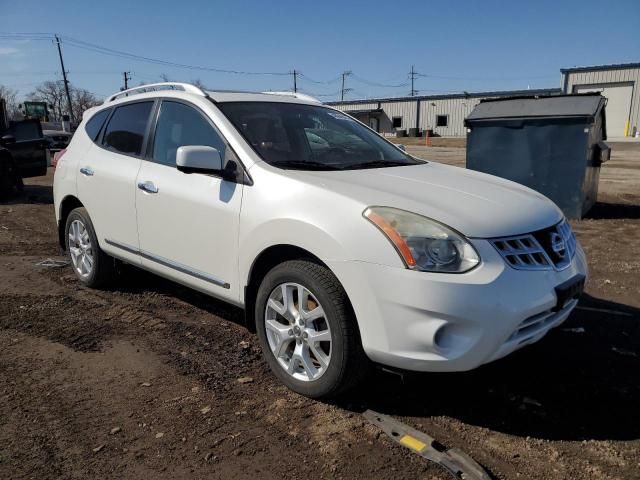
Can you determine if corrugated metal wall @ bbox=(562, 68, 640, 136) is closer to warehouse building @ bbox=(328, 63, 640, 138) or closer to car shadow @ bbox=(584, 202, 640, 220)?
warehouse building @ bbox=(328, 63, 640, 138)

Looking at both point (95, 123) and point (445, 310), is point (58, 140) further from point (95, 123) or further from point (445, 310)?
point (445, 310)

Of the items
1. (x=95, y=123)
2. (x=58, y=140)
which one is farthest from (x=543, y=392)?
(x=58, y=140)

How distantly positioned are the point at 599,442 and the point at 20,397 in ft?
10.0

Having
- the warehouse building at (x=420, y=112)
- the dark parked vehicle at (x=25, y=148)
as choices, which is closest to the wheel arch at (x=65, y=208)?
the dark parked vehicle at (x=25, y=148)

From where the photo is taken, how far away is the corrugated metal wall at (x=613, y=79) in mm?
40344

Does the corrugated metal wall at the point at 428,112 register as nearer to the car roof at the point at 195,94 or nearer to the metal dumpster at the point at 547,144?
the metal dumpster at the point at 547,144

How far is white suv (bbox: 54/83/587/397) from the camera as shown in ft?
7.91

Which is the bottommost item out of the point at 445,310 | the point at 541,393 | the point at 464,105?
the point at 541,393

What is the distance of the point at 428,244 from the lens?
8.00 feet

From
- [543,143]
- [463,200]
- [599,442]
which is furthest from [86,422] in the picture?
[543,143]

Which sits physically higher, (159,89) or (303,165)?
(159,89)

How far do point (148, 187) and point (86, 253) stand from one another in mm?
1470

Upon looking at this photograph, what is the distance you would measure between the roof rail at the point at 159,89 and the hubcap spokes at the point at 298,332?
1.67 metres

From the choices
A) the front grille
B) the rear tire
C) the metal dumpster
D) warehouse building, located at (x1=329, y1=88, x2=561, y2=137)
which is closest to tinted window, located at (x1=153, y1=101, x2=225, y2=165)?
the rear tire
